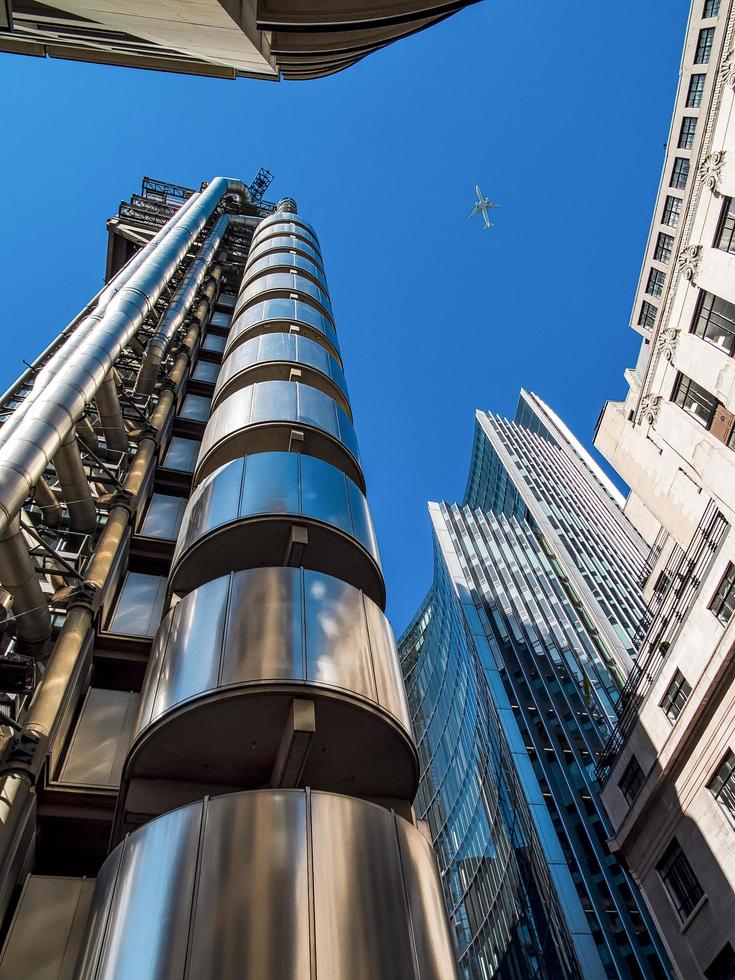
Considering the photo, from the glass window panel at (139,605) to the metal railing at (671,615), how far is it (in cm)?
2392

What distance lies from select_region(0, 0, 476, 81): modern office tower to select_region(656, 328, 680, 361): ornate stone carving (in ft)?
80.3

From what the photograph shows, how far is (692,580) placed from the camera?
95.7 feet

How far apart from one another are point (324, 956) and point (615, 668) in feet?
262

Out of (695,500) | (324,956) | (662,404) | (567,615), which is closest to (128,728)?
(324,956)

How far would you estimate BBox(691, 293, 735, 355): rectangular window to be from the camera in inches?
1260

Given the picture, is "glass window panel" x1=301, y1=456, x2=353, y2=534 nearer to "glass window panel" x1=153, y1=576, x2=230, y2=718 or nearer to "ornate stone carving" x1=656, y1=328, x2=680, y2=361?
"glass window panel" x1=153, y1=576, x2=230, y2=718

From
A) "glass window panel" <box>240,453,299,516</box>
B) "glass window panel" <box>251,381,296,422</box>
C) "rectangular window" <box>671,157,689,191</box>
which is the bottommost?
"glass window panel" <box>240,453,299,516</box>

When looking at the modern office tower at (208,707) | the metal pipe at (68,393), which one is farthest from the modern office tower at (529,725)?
the metal pipe at (68,393)

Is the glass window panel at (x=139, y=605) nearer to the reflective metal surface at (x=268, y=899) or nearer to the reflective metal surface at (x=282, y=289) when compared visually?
the reflective metal surface at (x=268, y=899)

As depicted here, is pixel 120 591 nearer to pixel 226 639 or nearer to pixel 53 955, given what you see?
pixel 226 639

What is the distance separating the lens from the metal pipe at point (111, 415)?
56.7 feet

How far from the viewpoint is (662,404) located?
38156 mm

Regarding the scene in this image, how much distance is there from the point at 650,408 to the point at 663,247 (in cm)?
1777

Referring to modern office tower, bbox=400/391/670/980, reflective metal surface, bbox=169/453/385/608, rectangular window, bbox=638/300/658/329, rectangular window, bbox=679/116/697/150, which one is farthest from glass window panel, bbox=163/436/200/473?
rectangular window, bbox=679/116/697/150
